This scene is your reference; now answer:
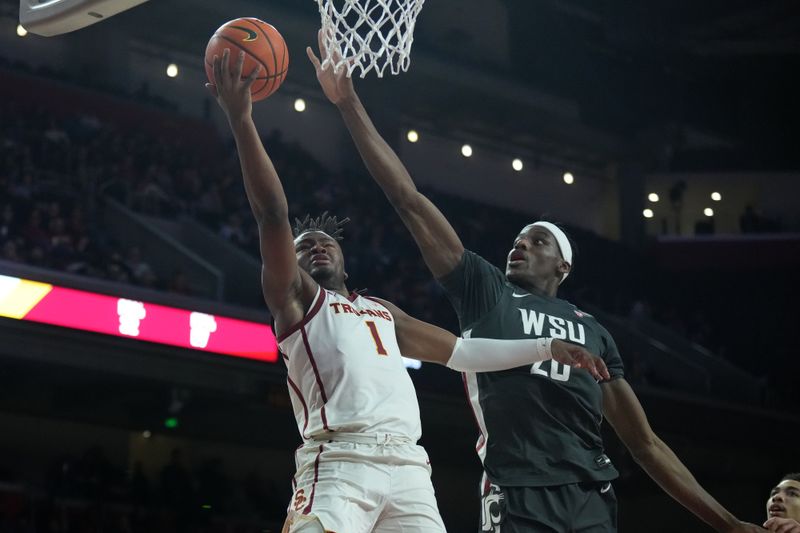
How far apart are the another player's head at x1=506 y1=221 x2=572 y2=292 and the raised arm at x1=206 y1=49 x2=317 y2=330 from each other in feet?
3.77

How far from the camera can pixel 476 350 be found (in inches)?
168

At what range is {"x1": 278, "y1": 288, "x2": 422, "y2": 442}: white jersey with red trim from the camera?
12.9ft

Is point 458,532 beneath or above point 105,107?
beneath

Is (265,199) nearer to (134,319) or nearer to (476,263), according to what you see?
(476,263)

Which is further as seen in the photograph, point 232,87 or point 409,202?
point 409,202

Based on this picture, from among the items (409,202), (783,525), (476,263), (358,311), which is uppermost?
(409,202)

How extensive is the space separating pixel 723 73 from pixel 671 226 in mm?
3903

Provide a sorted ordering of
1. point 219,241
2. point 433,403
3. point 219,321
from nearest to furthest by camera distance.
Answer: point 219,321 → point 433,403 → point 219,241

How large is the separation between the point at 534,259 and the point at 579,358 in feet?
3.28

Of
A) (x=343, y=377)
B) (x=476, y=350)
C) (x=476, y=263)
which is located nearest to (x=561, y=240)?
(x=476, y=263)

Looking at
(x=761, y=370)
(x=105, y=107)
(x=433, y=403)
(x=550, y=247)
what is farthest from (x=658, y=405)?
(x=550, y=247)

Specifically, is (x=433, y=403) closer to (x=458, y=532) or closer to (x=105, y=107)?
(x=458, y=532)

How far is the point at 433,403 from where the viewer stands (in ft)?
46.5

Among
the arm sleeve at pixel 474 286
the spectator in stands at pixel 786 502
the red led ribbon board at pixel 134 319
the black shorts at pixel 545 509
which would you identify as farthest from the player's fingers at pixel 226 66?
the red led ribbon board at pixel 134 319
